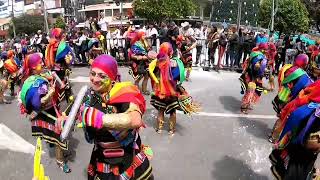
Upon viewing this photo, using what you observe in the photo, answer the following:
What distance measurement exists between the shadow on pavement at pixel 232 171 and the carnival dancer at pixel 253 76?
223 cm

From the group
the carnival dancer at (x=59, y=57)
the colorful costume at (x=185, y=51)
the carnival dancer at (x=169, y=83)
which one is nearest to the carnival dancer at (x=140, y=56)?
the colorful costume at (x=185, y=51)

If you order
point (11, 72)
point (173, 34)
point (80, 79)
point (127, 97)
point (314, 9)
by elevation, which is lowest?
point (80, 79)

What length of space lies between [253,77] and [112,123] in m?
5.68

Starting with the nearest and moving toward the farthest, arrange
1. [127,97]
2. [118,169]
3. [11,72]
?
[127,97]
[118,169]
[11,72]

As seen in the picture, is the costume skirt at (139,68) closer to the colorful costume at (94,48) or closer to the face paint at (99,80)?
the colorful costume at (94,48)

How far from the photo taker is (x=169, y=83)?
7.01 metres

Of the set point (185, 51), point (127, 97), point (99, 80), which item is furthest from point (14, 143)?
point (185, 51)

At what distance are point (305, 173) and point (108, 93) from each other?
6.67 feet

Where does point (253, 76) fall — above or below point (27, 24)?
above

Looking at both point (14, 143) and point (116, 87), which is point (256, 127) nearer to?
point (14, 143)

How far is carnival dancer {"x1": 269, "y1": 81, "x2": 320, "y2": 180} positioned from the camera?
12.0 feet

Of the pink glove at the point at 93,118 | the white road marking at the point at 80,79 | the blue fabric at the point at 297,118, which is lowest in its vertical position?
the white road marking at the point at 80,79

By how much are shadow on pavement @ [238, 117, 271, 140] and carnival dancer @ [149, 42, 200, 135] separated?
1.46 meters

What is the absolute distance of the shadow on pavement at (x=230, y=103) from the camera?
9.32 meters
